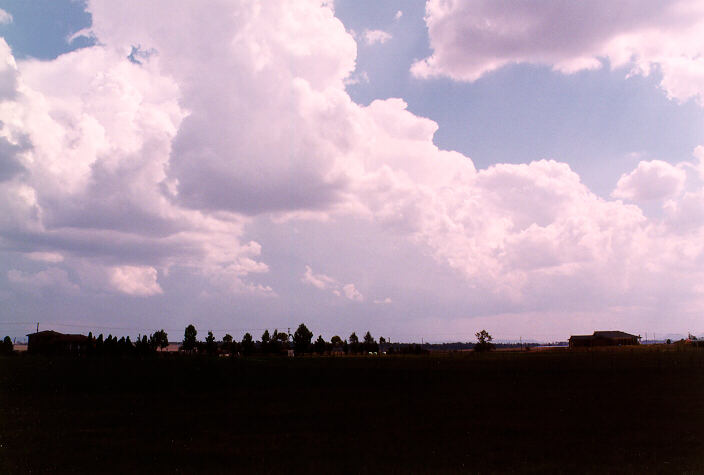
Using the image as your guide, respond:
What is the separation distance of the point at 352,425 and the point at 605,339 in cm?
16312

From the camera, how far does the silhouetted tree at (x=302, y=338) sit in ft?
554

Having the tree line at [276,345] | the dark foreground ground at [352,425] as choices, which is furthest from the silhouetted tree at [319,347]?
the dark foreground ground at [352,425]

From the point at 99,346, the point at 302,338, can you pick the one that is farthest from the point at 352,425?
the point at 302,338

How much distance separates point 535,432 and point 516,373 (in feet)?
95.9

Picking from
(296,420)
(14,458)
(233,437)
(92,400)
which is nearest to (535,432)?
(296,420)

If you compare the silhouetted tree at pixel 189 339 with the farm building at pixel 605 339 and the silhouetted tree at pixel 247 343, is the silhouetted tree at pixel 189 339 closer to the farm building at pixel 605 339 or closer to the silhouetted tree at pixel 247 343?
the silhouetted tree at pixel 247 343

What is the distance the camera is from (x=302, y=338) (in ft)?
561

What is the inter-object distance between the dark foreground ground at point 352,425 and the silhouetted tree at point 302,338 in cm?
12625

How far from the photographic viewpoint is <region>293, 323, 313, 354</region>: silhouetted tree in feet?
554

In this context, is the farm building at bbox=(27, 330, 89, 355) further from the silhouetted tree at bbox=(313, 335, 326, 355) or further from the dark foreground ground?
the dark foreground ground

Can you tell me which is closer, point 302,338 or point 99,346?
point 99,346

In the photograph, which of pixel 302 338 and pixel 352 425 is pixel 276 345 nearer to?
pixel 302 338

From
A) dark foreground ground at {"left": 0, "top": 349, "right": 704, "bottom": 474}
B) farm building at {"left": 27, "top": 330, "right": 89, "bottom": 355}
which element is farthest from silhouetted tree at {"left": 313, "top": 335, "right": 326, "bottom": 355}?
dark foreground ground at {"left": 0, "top": 349, "right": 704, "bottom": 474}

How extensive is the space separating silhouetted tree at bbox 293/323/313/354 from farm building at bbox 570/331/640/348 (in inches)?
3152
